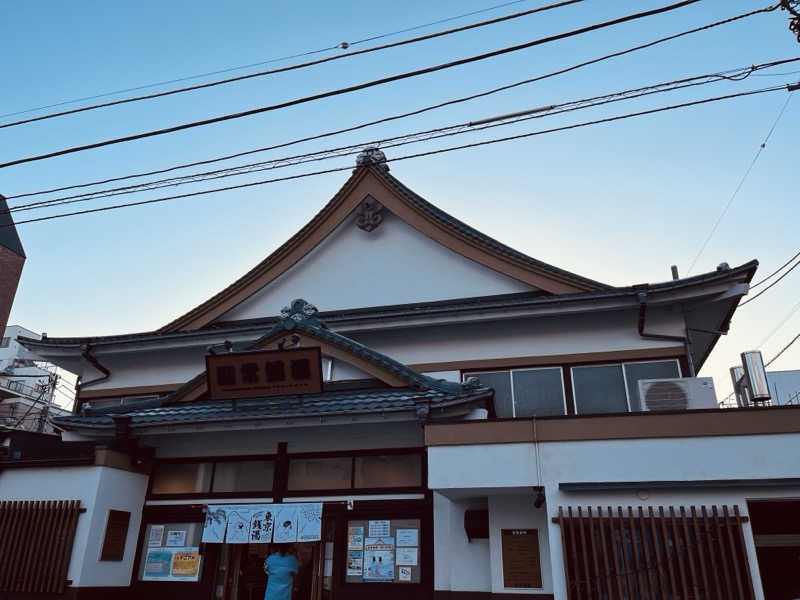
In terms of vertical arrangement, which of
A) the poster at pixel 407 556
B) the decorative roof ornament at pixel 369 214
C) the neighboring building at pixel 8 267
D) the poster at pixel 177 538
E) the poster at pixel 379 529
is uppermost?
the neighboring building at pixel 8 267

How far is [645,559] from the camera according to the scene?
24.0ft

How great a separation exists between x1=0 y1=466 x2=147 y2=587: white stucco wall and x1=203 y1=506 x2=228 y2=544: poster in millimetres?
1707

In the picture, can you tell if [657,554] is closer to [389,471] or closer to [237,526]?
[389,471]

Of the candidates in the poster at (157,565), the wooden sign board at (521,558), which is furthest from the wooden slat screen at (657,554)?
the poster at (157,565)

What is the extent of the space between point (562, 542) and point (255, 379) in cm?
592

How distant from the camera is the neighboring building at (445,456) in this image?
7.56 meters

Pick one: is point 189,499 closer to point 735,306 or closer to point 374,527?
point 374,527

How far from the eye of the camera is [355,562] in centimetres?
980

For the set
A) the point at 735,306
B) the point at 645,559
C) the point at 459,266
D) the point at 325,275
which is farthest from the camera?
the point at 325,275

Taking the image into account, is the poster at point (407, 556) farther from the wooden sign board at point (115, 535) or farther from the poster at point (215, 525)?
the wooden sign board at point (115, 535)

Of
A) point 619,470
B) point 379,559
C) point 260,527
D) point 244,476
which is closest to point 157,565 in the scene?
point 244,476

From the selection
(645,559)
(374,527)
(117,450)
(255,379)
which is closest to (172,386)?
(117,450)

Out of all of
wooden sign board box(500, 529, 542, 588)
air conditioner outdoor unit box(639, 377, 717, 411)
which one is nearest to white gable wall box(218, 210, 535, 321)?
air conditioner outdoor unit box(639, 377, 717, 411)

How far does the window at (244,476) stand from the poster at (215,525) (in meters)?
0.60
